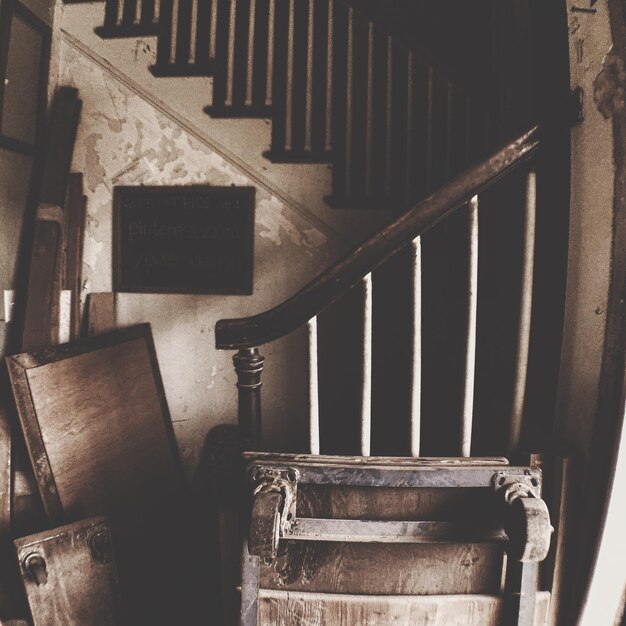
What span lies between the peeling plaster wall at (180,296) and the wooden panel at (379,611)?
3.32 feet

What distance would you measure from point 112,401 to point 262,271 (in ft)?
2.82

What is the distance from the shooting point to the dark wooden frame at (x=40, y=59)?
1.82 m

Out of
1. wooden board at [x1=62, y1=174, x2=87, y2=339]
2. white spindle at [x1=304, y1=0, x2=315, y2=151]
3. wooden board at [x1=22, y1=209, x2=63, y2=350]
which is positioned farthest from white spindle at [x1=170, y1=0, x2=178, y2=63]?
wooden board at [x1=22, y1=209, x2=63, y2=350]

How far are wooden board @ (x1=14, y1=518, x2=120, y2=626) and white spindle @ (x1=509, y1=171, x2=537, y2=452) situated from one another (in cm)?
144

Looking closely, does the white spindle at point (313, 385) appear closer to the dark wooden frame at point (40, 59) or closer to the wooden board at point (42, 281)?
the wooden board at point (42, 281)

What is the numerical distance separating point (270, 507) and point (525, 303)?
84cm

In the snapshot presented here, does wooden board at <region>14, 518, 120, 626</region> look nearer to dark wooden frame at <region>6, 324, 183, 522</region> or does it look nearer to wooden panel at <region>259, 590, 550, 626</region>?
dark wooden frame at <region>6, 324, 183, 522</region>

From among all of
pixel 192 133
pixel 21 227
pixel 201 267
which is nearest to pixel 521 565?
pixel 201 267

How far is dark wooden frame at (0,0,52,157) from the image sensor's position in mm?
1815

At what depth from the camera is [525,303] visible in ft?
4.02

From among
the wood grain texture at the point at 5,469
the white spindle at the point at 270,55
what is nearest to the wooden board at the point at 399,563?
the wood grain texture at the point at 5,469

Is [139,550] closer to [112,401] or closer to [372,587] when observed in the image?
[112,401]

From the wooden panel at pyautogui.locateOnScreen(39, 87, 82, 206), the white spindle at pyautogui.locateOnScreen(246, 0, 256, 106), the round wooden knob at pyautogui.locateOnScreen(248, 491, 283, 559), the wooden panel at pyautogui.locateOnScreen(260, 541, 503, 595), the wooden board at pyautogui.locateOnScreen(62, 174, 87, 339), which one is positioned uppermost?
the white spindle at pyautogui.locateOnScreen(246, 0, 256, 106)

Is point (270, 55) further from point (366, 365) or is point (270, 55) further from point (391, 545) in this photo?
point (391, 545)
